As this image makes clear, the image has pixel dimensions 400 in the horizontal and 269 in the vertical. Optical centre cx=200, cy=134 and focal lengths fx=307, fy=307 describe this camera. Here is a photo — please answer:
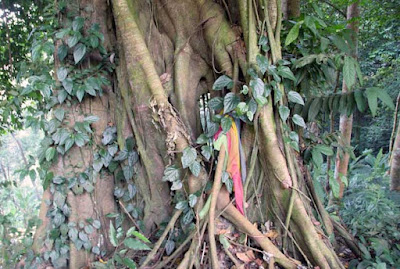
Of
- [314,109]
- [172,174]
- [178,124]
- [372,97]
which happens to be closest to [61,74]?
[178,124]

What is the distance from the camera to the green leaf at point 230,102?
188cm

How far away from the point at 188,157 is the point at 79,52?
110 cm

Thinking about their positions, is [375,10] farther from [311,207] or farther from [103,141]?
[103,141]

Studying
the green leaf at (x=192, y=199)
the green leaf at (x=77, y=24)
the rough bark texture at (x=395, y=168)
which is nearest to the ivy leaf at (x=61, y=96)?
the green leaf at (x=77, y=24)

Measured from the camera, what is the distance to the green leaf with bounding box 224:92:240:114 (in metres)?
1.88

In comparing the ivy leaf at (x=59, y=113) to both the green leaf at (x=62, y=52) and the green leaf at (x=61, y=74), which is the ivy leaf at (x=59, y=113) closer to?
the green leaf at (x=61, y=74)

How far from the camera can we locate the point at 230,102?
1.88 meters

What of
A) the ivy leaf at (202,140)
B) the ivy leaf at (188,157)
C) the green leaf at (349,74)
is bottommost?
the ivy leaf at (188,157)

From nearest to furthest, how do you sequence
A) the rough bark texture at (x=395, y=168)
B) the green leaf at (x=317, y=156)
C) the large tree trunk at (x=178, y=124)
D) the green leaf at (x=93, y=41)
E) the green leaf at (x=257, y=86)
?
the green leaf at (x=257, y=86), the large tree trunk at (x=178, y=124), the green leaf at (x=317, y=156), the green leaf at (x=93, y=41), the rough bark texture at (x=395, y=168)

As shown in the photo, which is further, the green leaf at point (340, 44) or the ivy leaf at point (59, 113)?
the ivy leaf at point (59, 113)

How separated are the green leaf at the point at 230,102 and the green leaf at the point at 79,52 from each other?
1.07 m

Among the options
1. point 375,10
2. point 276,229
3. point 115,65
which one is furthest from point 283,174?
point 375,10

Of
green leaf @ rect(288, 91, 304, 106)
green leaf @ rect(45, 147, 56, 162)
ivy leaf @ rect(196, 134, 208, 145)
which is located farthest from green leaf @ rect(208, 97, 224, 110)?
green leaf @ rect(45, 147, 56, 162)

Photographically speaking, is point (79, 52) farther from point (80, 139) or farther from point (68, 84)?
point (80, 139)
